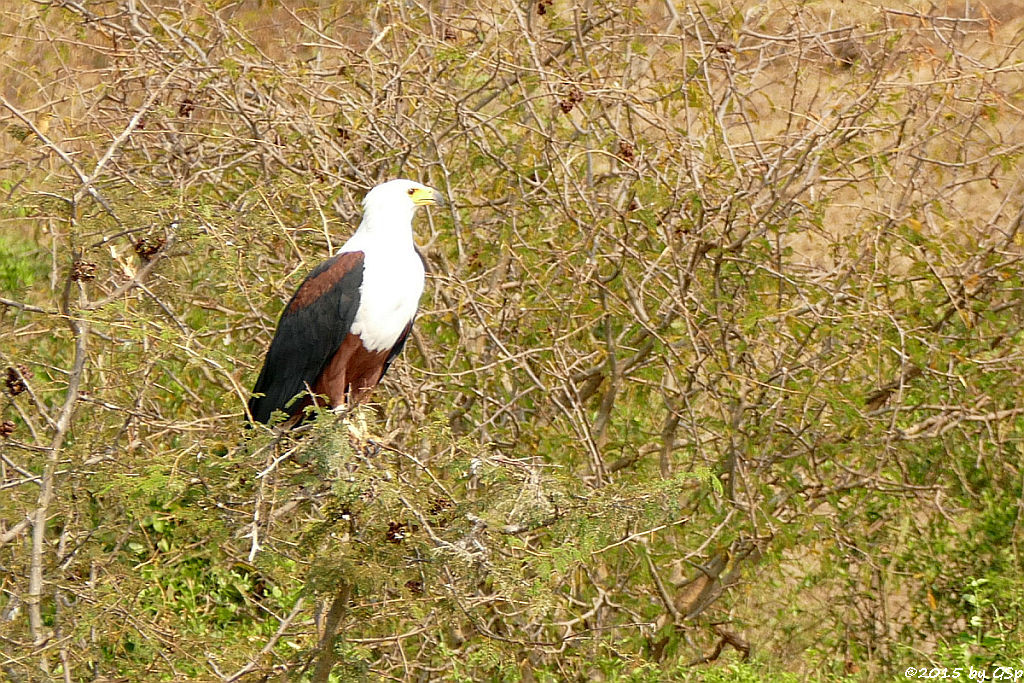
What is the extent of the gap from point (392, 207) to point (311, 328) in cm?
49

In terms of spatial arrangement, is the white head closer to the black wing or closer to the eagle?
the eagle

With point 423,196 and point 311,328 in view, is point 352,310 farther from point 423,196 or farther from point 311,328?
point 423,196

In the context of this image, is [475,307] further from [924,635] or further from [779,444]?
[924,635]

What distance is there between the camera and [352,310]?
4.26 m

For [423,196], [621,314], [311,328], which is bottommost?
[621,314]

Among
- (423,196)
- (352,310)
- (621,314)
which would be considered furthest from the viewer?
(621,314)

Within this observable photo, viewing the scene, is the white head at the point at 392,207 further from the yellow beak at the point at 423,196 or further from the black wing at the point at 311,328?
the black wing at the point at 311,328

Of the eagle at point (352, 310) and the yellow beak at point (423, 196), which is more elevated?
the yellow beak at point (423, 196)

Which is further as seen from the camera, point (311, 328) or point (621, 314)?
point (621, 314)

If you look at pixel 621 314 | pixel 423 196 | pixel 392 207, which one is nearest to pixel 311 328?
pixel 392 207

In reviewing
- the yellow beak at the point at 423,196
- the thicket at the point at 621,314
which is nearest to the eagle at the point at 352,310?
the yellow beak at the point at 423,196

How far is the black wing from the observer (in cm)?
422

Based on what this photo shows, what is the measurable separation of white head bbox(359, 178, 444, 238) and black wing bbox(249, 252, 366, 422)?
135 millimetres

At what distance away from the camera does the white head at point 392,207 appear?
4324 millimetres
